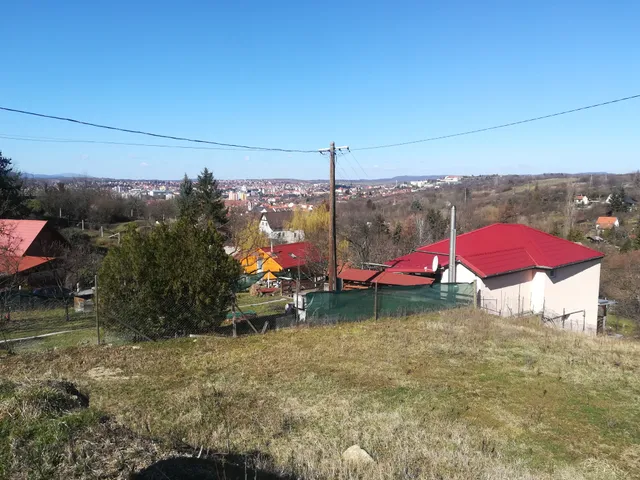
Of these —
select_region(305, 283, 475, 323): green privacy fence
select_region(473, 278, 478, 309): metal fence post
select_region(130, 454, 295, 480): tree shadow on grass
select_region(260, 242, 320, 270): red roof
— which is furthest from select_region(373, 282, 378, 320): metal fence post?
select_region(260, 242, 320, 270): red roof

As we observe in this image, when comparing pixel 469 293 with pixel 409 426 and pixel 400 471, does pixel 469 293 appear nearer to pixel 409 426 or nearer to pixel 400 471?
pixel 409 426

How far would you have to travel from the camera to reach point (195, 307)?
12.8 m

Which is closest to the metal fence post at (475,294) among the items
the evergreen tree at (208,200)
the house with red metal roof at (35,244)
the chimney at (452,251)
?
the chimney at (452,251)

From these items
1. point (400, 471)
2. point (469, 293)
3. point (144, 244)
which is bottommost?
point (469, 293)

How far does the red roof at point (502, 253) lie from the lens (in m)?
20.0

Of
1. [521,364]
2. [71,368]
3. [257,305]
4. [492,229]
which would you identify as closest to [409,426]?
[521,364]

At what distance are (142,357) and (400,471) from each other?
23.2 feet

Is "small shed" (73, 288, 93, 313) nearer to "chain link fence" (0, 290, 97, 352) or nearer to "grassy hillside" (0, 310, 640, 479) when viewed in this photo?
"chain link fence" (0, 290, 97, 352)

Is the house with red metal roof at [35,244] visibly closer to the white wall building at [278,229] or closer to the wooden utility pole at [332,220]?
the wooden utility pole at [332,220]

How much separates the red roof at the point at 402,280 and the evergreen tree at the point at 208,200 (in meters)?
31.7

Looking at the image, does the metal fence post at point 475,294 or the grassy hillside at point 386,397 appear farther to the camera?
the metal fence post at point 475,294

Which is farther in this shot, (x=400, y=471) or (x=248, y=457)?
(x=248, y=457)

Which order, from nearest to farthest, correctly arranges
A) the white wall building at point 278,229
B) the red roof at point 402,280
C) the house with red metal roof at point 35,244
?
the red roof at point 402,280 < the house with red metal roof at point 35,244 < the white wall building at point 278,229

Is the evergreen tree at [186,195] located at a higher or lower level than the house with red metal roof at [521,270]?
higher
